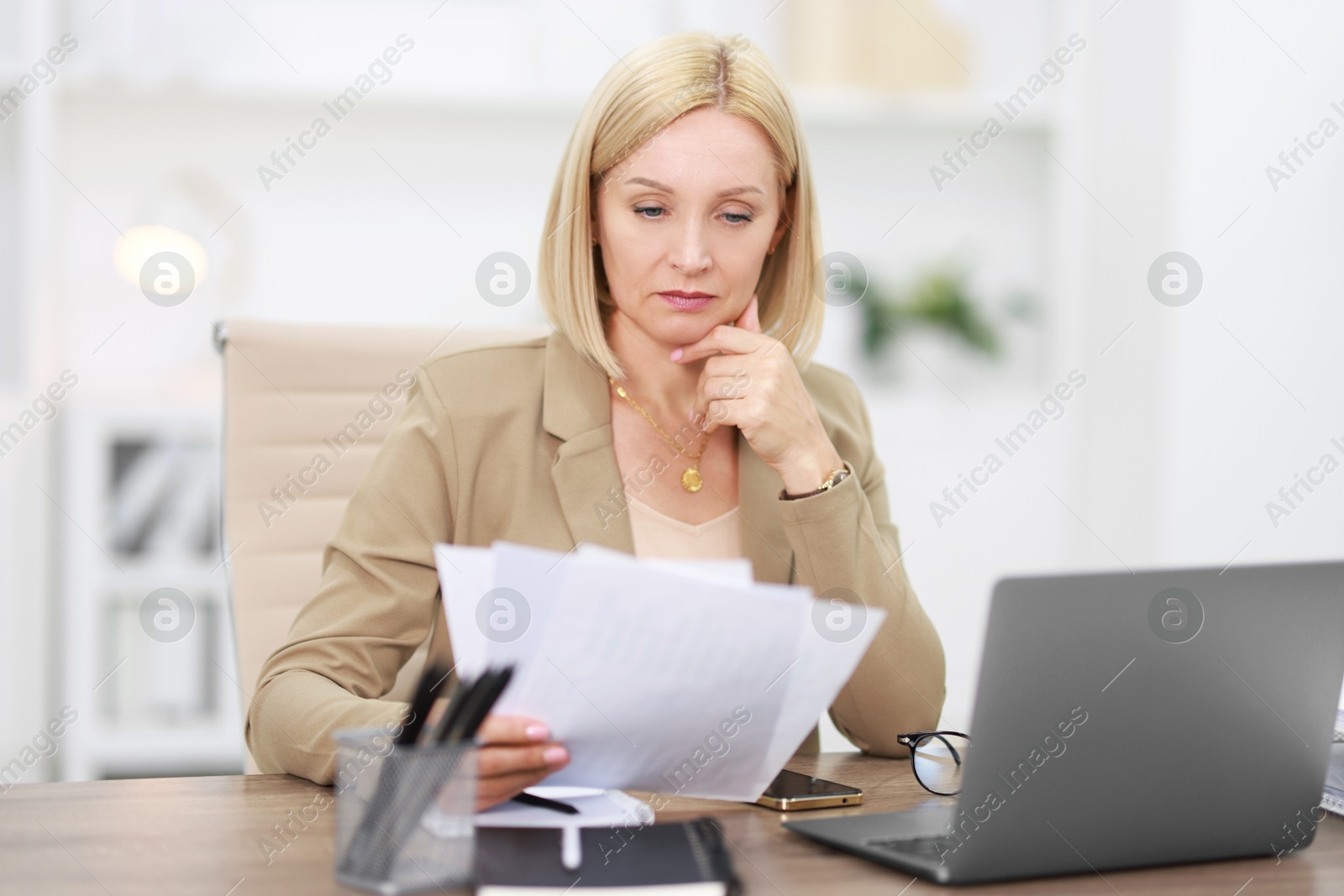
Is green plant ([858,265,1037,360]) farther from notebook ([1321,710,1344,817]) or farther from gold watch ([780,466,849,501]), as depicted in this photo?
notebook ([1321,710,1344,817])

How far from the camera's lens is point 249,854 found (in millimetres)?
772

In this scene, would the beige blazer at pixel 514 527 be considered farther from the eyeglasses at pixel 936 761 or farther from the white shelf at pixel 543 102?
the white shelf at pixel 543 102

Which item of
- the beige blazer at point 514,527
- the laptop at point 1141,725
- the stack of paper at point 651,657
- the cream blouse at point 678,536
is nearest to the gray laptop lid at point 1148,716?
the laptop at point 1141,725

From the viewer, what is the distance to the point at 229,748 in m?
2.67

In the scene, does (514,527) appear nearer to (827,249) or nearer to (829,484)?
(829,484)

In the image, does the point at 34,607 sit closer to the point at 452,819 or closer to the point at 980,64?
the point at 452,819

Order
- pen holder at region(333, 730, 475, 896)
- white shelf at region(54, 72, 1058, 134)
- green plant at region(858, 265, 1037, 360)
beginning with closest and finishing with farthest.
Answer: pen holder at region(333, 730, 475, 896), white shelf at region(54, 72, 1058, 134), green plant at region(858, 265, 1037, 360)

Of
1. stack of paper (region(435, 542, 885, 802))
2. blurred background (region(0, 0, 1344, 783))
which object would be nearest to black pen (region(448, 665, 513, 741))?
stack of paper (region(435, 542, 885, 802))

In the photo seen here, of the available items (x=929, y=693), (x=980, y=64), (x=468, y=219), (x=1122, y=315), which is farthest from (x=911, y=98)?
(x=929, y=693)

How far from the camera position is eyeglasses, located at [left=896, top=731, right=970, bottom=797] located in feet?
3.24

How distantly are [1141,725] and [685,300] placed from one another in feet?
2.54

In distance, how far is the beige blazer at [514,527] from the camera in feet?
3.85

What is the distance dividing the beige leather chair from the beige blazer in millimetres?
150

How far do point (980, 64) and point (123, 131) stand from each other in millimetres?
2096
